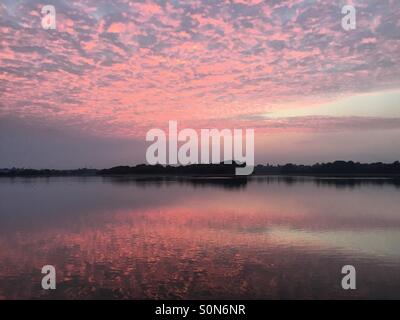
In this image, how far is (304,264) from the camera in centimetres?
1838

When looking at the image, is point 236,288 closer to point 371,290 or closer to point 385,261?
point 371,290

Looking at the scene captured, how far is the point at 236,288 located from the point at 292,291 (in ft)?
7.23

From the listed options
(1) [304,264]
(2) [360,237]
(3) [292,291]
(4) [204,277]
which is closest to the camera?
(3) [292,291]

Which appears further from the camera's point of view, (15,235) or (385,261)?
(15,235)

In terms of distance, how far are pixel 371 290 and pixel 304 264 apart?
13.0 ft

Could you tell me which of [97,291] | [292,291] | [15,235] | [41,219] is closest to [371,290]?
[292,291]

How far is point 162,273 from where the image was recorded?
1708 centimetres

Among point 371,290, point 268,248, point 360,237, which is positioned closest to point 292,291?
point 371,290

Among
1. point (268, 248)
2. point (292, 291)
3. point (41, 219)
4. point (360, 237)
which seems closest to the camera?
point (292, 291)
